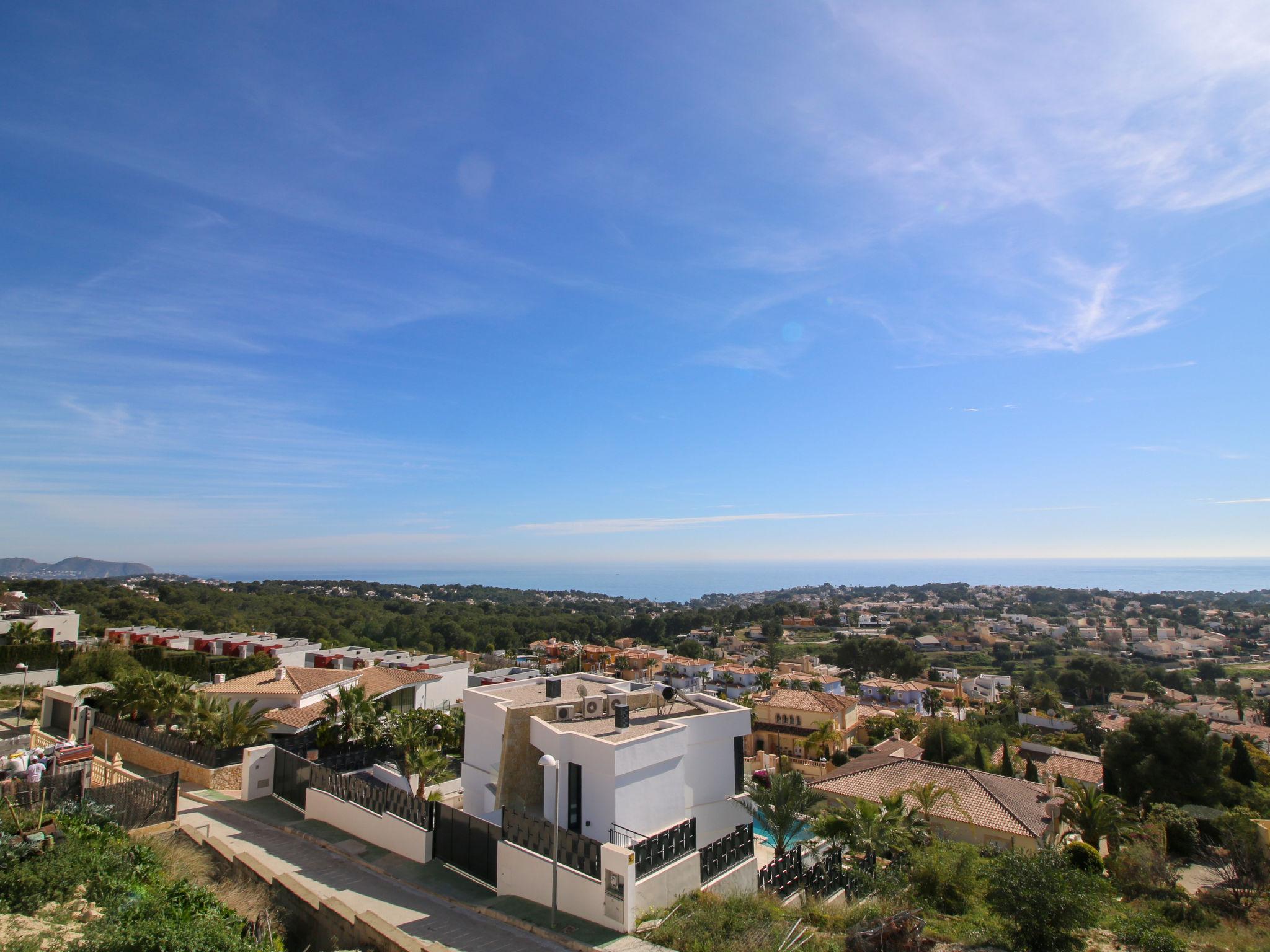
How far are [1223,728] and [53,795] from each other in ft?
274

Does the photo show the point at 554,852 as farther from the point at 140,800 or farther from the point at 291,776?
the point at 291,776

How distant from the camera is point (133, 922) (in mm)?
7547

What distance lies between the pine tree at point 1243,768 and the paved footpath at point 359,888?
4055 cm

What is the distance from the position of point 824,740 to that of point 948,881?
2574 centimetres

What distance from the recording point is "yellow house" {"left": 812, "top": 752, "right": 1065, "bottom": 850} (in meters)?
21.5

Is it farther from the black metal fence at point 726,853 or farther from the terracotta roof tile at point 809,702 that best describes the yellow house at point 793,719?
the black metal fence at point 726,853

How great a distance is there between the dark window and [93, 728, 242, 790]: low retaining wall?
32.1ft

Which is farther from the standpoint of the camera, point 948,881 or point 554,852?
point 948,881

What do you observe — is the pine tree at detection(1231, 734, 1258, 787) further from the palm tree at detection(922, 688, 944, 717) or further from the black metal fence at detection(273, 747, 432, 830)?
the black metal fence at detection(273, 747, 432, 830)

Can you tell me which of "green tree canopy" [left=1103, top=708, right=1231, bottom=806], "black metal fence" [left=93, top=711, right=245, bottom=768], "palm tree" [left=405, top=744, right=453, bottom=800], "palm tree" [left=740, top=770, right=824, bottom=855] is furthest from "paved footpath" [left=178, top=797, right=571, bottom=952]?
"green tree canopy" [left=1103, top=708, right=1231, bottom=806]

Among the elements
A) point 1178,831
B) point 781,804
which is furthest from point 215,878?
point 1178,831

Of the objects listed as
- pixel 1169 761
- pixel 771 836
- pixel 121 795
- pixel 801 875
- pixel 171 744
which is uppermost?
pixel 121 795

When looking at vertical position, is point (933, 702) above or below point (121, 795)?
below

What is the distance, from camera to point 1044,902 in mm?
11008
